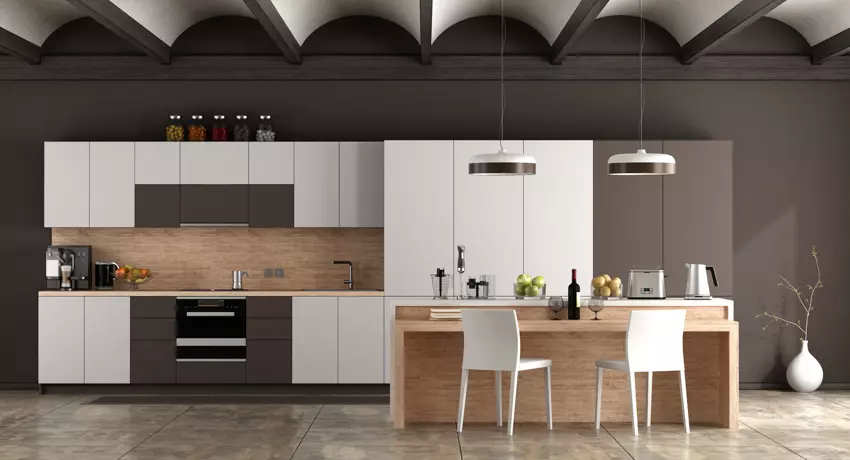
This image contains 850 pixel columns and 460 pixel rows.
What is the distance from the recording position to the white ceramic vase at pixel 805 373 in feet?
24.6

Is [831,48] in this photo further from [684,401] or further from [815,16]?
[684,401]

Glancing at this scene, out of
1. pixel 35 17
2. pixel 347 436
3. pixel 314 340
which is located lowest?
pixel 347 436

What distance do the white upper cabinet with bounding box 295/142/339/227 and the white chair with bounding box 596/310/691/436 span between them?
2.85m

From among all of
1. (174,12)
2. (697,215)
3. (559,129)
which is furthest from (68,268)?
(697,215)

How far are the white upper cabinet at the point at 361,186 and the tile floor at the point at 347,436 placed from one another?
1.60 m

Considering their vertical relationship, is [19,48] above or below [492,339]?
above

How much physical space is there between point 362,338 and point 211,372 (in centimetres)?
127

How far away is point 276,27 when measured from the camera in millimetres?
6672

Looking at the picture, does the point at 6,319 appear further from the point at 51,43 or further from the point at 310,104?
the point at 310,104

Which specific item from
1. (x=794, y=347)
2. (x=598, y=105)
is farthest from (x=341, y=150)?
(x=794, y=347)

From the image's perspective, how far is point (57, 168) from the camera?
750 cm

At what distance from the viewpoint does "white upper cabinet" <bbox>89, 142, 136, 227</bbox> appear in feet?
24.6

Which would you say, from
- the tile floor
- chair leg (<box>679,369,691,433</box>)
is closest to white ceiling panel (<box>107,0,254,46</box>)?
the tile floor

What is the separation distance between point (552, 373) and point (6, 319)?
483 centimetres
